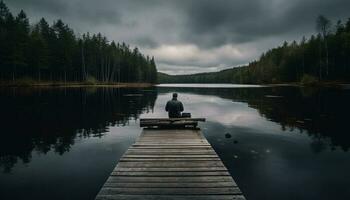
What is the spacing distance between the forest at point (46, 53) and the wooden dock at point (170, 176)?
246 feet

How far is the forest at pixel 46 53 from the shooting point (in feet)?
231

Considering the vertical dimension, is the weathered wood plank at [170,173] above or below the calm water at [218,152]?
above

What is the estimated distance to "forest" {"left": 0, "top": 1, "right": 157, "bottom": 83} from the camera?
70.4 meters

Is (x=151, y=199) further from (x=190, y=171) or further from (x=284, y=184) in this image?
(x=284, y=184)

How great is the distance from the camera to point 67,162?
36.2 feet

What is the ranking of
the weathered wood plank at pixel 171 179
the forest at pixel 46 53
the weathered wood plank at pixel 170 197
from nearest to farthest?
the weathered wood plank at pixel 170 197 < the weathered wood plank at pixel 171 179 < the forest at pixel 46 53

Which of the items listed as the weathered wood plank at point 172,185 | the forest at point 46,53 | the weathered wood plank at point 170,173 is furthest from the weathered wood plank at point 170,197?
the forest at point 46,53

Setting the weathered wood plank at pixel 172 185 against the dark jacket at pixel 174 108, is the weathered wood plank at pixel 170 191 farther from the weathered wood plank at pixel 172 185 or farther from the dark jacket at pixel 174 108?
the dark jacket at pixel 174 108

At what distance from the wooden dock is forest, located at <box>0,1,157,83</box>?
7507 centimetres

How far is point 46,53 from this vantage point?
77.3m

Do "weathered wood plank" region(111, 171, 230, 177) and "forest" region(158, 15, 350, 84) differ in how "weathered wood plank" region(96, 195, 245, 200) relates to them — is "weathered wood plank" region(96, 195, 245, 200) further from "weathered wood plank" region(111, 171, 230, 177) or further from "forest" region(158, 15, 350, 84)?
"forest" region(158, 15, 350, 84)

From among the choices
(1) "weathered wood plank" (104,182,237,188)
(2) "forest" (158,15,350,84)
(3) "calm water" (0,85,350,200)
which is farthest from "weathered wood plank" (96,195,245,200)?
(2) "forest" (158,15,350,84)

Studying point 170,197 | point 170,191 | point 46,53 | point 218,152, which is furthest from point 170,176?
point 46,53

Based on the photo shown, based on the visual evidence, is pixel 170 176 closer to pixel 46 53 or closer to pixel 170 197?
pixel 170 197
